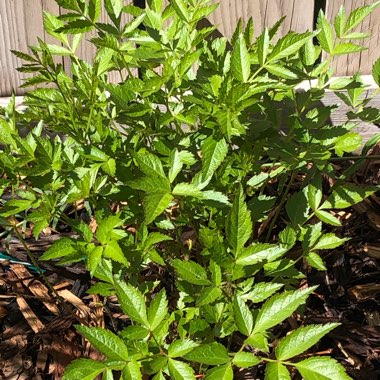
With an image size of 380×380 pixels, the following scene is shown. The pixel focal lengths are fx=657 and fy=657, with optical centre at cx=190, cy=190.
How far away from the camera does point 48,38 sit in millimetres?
2801

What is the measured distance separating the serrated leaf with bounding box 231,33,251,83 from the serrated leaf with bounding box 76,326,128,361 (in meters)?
0.62

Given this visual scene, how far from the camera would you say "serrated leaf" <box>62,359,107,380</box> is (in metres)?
1.33

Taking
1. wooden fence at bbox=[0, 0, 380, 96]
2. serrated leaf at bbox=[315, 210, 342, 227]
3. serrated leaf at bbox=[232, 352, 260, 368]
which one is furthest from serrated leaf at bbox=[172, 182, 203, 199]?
wooden fence at bbox=[0, 0, 380, 96]

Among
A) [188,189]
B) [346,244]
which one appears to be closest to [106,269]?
[188,189]

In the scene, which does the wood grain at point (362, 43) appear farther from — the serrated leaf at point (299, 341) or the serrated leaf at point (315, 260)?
the serrated leaf at point (299, 341)

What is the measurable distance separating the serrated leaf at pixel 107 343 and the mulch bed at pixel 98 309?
538 mm

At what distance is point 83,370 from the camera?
134cm

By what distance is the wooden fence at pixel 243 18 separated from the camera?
271 centimetres

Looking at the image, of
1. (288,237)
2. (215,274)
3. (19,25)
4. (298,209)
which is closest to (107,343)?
(215,274)

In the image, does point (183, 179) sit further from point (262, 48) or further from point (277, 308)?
point (277, 308)

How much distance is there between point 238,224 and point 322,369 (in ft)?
1.06

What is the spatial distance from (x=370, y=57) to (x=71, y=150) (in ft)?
5.49

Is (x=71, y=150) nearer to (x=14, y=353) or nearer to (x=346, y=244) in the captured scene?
(x=14, y=353)

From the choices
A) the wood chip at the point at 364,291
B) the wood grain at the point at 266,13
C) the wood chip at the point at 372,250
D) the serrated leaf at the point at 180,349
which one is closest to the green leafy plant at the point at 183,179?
the serrated leaf at the point at 180,349
